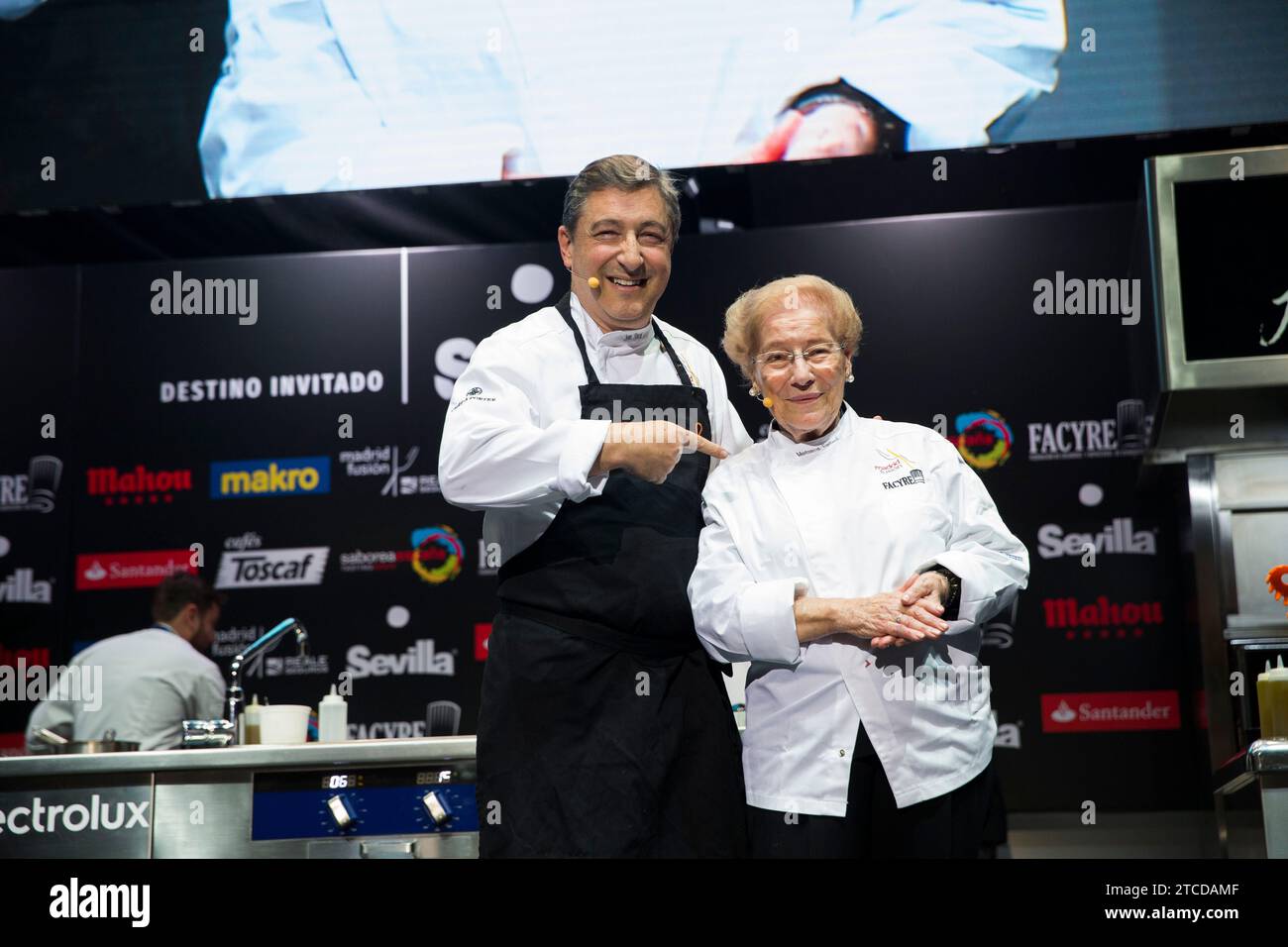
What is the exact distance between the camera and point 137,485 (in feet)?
14.0

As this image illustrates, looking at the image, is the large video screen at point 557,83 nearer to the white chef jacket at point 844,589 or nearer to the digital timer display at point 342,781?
the digital timer display at point 342,781

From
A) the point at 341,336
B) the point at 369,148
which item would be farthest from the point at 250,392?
the point at 369,148

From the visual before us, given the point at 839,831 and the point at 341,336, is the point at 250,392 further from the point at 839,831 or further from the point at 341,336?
the point at 839,831

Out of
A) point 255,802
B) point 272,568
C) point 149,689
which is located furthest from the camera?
point 272,568

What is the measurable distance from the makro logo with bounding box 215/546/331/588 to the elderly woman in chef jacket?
8.52 ft

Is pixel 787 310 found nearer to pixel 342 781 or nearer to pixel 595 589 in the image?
pixel 595 589

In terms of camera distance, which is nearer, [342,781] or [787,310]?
[787,310]

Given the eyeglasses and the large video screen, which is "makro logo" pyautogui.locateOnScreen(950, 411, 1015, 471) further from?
the eyeglasses

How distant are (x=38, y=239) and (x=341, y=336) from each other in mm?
1279

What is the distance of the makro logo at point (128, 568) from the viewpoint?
13.8 ft

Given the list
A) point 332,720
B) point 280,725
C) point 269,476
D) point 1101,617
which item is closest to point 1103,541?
point 1101,617

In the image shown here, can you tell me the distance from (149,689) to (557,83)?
2.03m

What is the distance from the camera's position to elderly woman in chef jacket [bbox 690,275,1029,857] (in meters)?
1.60
